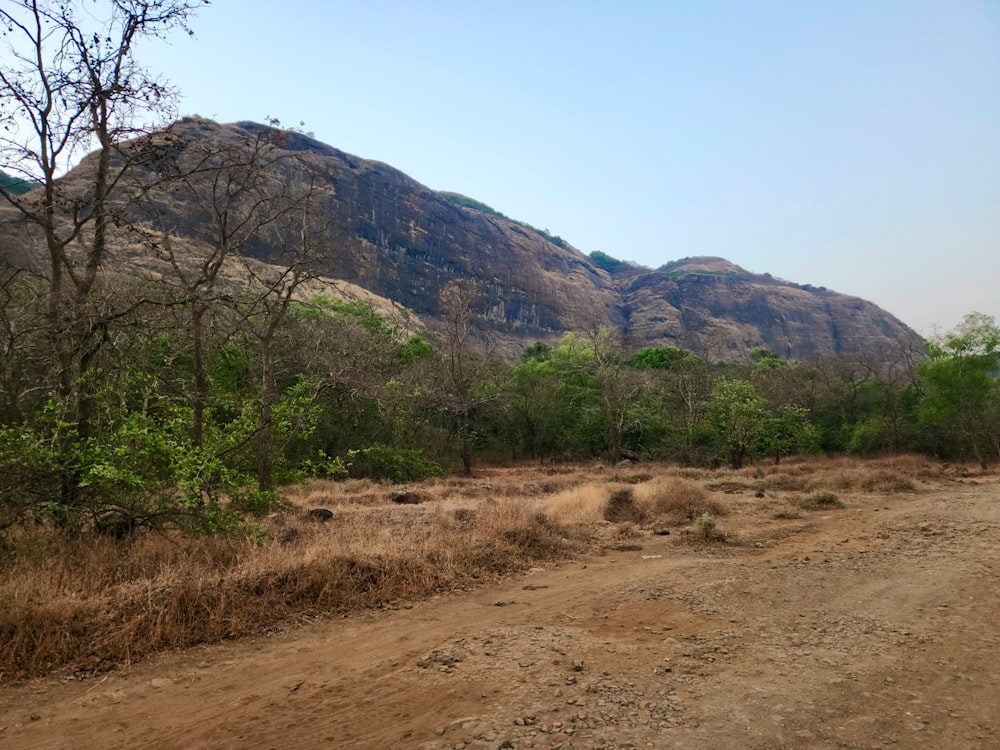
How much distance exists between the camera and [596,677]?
429 centimetres

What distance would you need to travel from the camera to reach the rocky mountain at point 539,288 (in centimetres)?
9356

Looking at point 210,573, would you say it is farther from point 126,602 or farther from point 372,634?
point 372,634

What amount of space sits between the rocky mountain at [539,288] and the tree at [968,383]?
1774 inches

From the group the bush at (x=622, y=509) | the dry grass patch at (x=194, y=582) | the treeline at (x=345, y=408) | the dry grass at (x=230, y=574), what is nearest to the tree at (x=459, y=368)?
the treeline at (x=345, y=408)

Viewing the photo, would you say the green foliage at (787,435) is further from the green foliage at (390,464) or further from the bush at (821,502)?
the green foliage at (390,464)

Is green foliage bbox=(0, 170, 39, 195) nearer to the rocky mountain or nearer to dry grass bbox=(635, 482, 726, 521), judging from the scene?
Answer: dry grass bbox=(635, 482, 726, 521)

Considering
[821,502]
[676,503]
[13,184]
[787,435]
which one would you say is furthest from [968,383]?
[13,184]

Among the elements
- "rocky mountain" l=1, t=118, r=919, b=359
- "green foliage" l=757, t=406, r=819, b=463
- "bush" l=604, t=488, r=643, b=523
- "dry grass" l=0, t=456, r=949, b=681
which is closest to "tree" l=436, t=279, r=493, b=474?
"bush" l=604, t=488, r=643, b=523

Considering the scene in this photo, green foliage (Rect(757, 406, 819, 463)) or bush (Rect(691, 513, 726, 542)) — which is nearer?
bush (Rect(691, 513, 726, 542))

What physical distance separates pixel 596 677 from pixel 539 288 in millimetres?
110225

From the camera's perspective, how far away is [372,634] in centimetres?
546

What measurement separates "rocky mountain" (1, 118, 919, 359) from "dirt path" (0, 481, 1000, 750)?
218 ft

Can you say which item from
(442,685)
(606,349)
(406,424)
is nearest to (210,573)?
(442,685)

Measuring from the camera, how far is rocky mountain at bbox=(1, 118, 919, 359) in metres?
93.6
